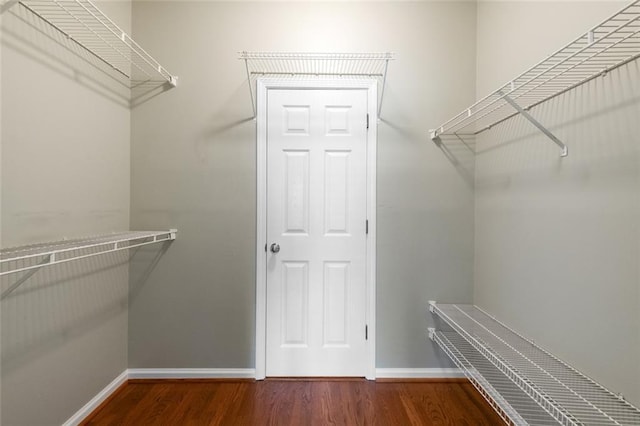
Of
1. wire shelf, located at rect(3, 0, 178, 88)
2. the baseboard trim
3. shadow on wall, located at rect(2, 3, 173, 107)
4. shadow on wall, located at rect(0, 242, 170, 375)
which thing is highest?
→ wire shelf, located at rect(3, 0, 178, 88)

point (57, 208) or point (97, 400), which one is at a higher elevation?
point (57, 208)

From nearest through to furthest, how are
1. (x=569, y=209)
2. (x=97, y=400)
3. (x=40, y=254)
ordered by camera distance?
(x=40, y=254)
(x=569, y=209)
(x=97, y=400)

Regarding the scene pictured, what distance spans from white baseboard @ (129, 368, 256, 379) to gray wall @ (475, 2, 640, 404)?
169cm

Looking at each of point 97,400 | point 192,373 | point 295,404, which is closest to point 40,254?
point 97,400

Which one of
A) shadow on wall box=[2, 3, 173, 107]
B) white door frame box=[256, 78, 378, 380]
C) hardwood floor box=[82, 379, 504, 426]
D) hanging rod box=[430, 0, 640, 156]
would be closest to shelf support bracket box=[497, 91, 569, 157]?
hanging rod box=[430, 0, 640, 156]

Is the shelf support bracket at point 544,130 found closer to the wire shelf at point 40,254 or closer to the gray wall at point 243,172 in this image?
the gray wall at point 243,172

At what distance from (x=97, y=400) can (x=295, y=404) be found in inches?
45.8

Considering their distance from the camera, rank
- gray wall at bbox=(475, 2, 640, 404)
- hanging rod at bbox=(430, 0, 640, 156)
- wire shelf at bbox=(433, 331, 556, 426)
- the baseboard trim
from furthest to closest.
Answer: the baseboard trim < wire shelf at bbox=(433, 331, 556, 426) < gray wall at bbox=(475, 2, 640, 404) < hanging rod at bbox=(430, 0, 640, 156)

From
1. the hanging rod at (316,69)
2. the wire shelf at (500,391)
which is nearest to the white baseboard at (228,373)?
the wire shelf at (500,391)

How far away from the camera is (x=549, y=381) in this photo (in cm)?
109

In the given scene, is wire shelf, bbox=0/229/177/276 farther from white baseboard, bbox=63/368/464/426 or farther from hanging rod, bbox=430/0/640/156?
hanging rod, bbox=430/0/640/156

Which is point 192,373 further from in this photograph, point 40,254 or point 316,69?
point 316,69

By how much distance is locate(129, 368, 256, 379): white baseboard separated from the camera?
1957mm

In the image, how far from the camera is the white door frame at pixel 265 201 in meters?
1.96
